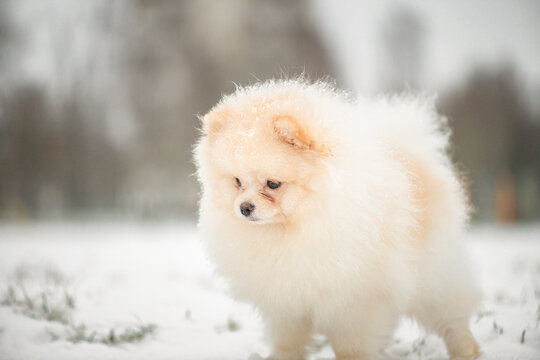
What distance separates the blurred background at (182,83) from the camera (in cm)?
1403

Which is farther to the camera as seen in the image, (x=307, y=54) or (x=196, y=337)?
(x=307, y=54)

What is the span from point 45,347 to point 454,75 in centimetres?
1984

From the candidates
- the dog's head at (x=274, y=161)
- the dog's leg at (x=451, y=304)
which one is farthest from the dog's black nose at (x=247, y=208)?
the dog's leg at (x=451, y=304)

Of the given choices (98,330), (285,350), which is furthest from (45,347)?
(285,350)

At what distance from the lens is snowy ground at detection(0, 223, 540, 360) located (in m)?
2.76

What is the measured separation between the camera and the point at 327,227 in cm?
238

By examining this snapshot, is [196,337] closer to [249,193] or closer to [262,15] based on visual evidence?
[249,193]

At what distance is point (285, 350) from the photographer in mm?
2715

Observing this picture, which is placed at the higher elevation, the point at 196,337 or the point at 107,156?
the point at 107,156

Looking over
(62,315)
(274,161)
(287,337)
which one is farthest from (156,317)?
(274,161)

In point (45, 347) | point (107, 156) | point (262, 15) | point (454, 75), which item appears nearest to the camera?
point (45, 347)

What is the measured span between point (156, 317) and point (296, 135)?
6.62 ft

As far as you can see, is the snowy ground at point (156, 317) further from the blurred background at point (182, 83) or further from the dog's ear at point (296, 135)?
the blurred background at point (182, 83)

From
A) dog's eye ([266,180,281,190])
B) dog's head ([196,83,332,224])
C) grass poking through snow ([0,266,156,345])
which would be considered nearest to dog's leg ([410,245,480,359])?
dog's head ([196,83,332,224])
